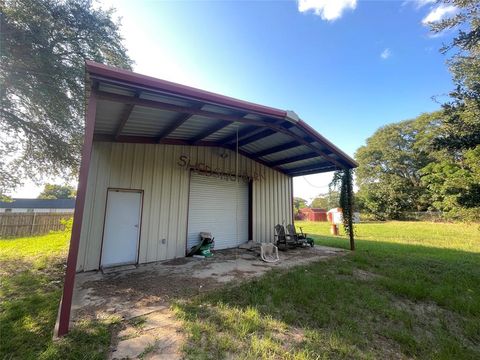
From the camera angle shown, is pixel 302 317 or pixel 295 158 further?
pixel 295 158

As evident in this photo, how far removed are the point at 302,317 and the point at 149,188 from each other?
15.4 feet

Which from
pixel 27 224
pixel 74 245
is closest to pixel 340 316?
pixel 74 245

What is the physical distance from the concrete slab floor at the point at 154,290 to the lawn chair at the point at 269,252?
200 millimetres

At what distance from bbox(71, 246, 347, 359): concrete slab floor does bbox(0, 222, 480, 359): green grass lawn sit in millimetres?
208

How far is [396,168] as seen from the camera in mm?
26703

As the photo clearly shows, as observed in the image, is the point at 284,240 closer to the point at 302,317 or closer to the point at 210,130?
the point at 210,130

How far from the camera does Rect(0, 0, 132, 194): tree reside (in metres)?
5.13

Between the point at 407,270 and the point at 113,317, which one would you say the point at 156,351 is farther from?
the point at 407,270

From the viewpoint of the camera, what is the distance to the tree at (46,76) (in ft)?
16.8

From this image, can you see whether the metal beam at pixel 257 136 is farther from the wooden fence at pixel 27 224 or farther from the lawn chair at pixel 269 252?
the wooden fence at pixel 27 224

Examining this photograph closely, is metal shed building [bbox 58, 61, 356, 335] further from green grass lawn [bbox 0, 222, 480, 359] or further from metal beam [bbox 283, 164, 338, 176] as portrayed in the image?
green grass lawn [bbox 0, 222, 480, 359]

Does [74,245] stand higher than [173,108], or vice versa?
[173,108]

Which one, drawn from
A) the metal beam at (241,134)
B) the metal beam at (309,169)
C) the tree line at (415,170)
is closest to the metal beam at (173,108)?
the metal beam at (241,134)

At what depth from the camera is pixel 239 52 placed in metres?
7.55
